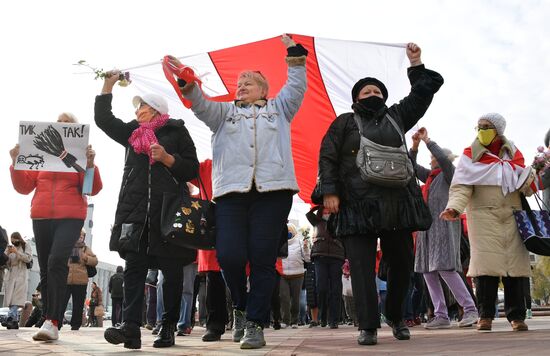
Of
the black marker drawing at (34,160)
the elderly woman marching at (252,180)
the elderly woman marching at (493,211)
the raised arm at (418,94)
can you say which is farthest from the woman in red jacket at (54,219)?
the elderly woman marching at (493,211)

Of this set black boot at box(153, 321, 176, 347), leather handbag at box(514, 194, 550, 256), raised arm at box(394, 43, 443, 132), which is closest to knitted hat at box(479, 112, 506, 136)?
leather handbag at box(514, 194, 550, 256)

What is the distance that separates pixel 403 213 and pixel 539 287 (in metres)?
81.2

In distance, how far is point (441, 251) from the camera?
7.28 metres

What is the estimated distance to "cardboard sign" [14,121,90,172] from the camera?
5957mm

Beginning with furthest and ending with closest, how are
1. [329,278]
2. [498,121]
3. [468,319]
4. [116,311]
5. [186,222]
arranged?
1. [116,311]
2. [329,278]
3. [468,319]
4. [498,121]
5. [186,222]

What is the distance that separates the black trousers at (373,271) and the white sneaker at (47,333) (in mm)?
2651

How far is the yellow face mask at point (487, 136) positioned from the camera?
19.4 ft

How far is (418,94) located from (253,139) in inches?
54.8

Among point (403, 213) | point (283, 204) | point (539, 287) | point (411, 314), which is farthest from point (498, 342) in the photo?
point (539, 287)

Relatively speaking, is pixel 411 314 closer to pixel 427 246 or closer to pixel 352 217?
pixel 427 246

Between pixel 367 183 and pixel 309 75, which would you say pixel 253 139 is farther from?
pixel 309 75

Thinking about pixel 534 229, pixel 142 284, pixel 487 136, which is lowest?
pixel 142 284

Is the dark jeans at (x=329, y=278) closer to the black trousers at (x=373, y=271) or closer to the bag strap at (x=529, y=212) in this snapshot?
the bag strap at (x=529, y=212)

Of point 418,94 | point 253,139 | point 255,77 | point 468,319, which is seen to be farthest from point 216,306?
point 468,319
